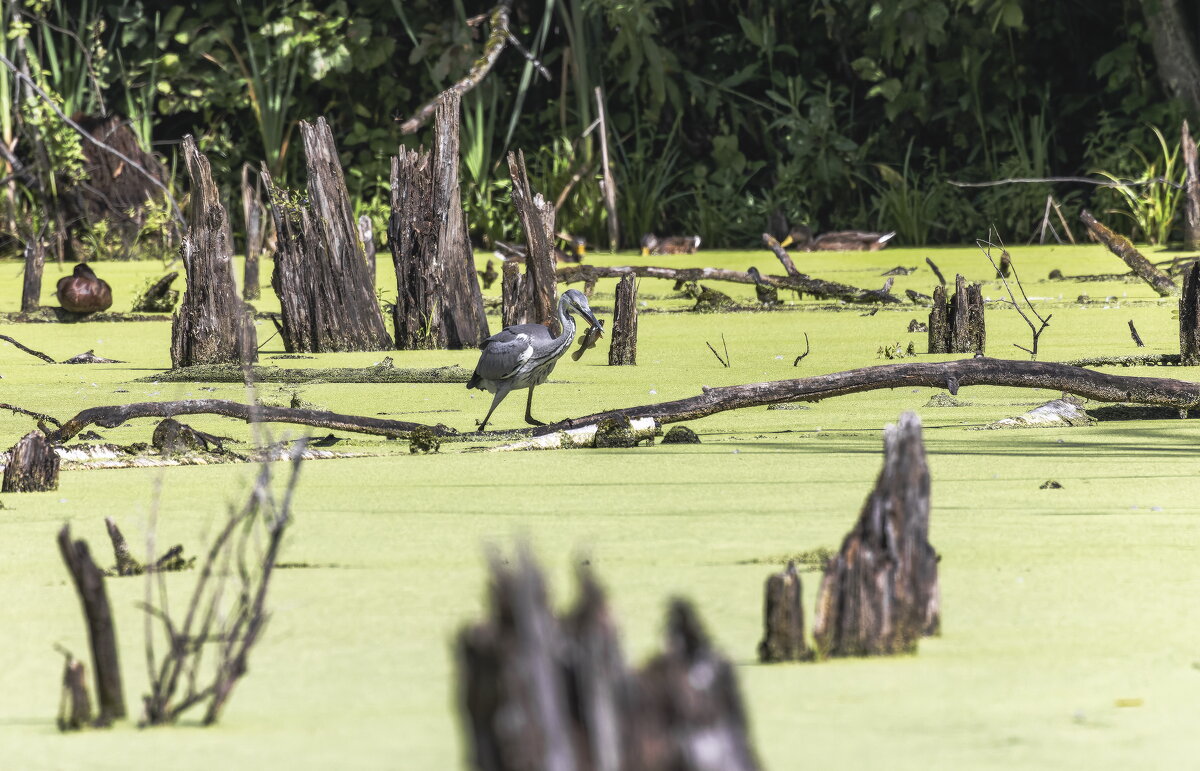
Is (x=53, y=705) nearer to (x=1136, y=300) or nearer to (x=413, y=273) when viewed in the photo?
(x=413, y=273)

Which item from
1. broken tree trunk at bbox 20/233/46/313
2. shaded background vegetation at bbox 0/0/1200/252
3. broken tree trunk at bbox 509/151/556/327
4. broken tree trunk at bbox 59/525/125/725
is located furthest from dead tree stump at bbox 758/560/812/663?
shaded background vegetation at bbox 0/0/1200/252

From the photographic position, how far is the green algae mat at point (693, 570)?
6.98 ft

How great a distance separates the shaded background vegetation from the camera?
575 inches

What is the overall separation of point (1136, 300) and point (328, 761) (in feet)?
29.6

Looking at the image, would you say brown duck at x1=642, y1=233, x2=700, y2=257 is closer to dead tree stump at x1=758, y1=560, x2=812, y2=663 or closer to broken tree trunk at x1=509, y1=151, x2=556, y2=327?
broken tree trunk at x1=509, y1=151, x2=556, y2=327

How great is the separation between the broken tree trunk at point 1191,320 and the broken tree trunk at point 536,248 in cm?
267

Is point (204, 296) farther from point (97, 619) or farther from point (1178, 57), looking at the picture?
point (1178, 57)

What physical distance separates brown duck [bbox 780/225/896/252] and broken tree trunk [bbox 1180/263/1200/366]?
23.4 ft

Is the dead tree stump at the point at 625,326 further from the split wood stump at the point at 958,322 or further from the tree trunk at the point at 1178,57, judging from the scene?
the tree trunk at the point at 1178,57

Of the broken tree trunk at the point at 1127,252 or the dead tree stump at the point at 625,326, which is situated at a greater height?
the broken tree trunk at the point at 1127,252

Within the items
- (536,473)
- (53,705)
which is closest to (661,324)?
(536,473)

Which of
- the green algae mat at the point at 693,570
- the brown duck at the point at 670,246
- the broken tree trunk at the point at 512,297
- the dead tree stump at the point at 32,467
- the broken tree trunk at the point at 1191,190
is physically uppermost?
the broken tree trunk at the point at 1191,190

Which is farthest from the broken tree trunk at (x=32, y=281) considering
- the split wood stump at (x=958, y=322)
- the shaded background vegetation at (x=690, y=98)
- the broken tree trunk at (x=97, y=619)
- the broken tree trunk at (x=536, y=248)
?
the broken tree trunk at (x=97, y=619)

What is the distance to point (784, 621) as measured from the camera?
7.98 ft
